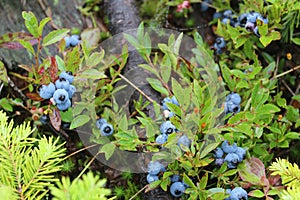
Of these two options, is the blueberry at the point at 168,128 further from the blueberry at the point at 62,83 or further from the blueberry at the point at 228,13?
the blueberry at the point at 228,13

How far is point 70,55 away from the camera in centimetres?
149

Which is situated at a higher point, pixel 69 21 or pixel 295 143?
pixel 69 21

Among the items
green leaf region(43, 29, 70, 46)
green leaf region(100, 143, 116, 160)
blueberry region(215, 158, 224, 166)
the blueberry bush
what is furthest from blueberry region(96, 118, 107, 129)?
blueberry region(215, 158, 224, 166)

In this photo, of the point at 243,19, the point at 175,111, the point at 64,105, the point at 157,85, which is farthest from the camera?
the point at 243,19

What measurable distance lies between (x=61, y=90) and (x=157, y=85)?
364mm

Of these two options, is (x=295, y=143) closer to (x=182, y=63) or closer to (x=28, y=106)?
(x=182, y=63)

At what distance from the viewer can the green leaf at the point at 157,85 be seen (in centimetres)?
159

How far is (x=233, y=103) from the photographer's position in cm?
160

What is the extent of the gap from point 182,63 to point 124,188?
22.6 inches

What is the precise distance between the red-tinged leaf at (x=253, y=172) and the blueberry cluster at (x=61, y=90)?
2.05 feet

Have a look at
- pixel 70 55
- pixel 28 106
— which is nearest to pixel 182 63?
pixel 70 55

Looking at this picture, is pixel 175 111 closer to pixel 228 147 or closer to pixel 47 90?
pixel 228 147

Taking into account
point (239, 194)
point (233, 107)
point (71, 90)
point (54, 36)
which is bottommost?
point (239, 194)

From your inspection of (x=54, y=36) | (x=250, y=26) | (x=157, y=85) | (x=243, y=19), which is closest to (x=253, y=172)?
(x=157, y=85)
